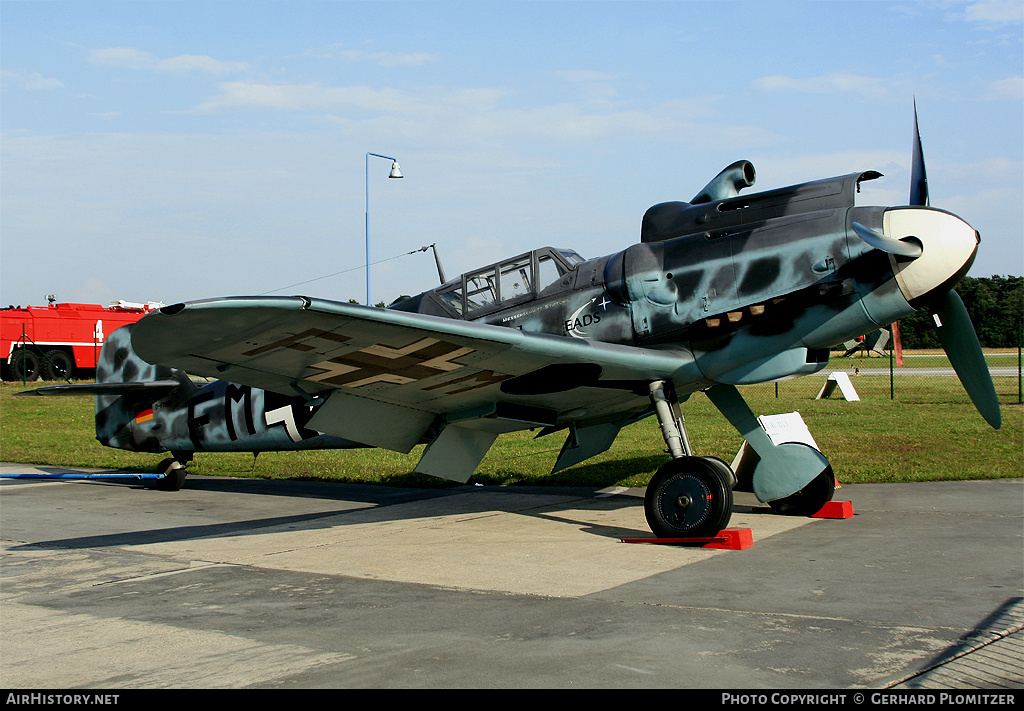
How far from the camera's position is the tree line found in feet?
199

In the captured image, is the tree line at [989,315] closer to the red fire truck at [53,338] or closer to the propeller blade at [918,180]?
the red fire truck at [53,338]

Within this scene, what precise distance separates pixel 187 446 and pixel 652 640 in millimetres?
8496

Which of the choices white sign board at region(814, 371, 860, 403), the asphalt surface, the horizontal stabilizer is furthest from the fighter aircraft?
white sign board at region(814, 371, 860, 403)

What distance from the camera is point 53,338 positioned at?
115 ft

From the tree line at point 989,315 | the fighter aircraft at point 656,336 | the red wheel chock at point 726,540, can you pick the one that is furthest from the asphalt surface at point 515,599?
the tree line at point 989,315

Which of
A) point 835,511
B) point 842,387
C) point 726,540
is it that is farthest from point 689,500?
point 842,387

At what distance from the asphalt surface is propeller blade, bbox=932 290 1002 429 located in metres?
1.08

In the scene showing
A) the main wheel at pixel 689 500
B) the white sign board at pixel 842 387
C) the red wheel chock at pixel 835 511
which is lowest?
the red wheel chock at pixel 835 511

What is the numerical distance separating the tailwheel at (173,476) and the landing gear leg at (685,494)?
7.15 m

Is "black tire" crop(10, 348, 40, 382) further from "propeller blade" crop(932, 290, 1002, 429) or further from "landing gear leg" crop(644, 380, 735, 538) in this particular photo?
"propeller blade" crop(932, 290, 1002, 429)

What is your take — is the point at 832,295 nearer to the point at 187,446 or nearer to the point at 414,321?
the point at 414,321

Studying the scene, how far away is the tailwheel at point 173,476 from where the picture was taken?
38.4 feet

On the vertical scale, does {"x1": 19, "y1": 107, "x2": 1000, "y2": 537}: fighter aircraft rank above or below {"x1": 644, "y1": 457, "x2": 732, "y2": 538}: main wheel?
above

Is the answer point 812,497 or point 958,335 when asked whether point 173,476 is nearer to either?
point 812,497
